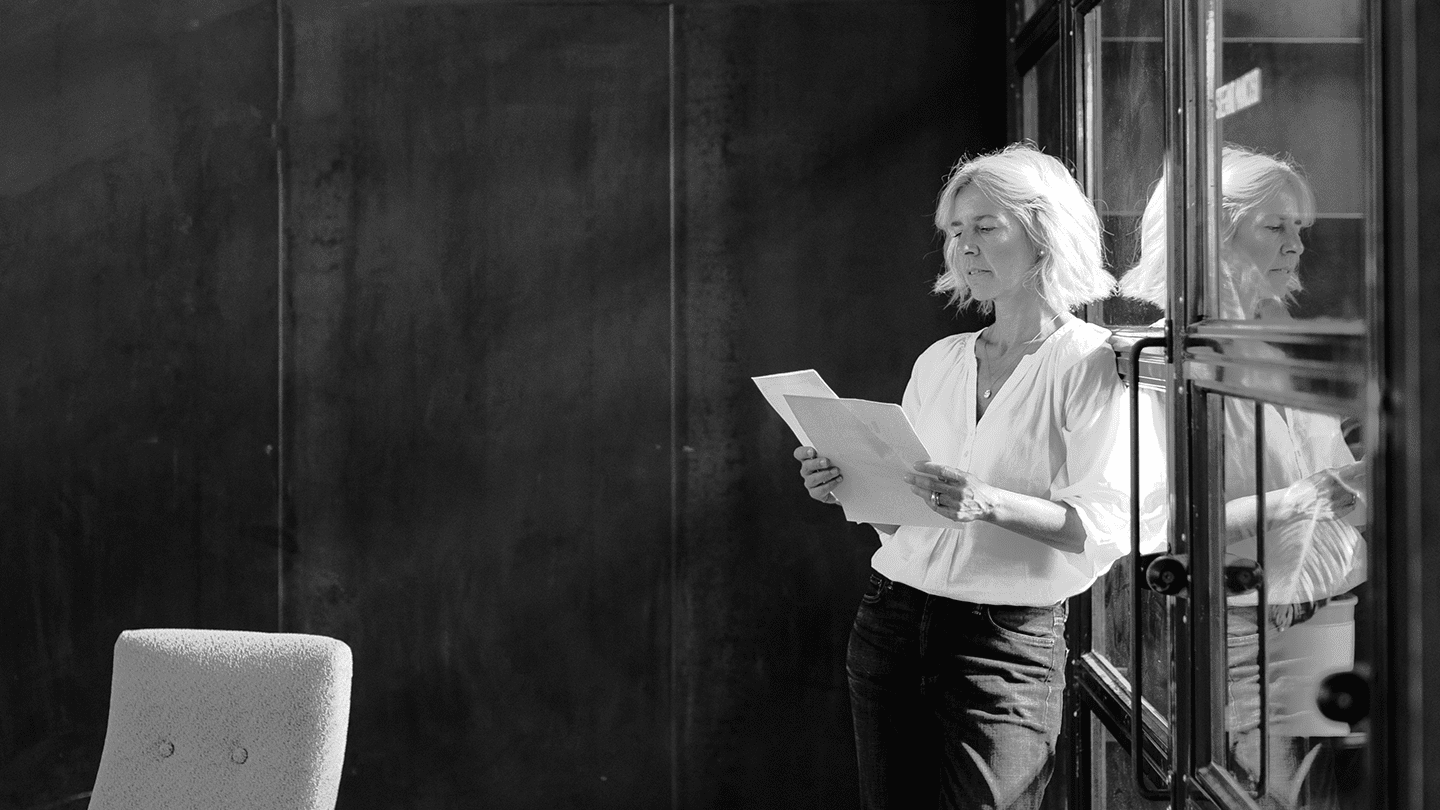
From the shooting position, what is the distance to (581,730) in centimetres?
310

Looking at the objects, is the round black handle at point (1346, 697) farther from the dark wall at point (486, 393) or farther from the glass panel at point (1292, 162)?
the dark wall at point (486, 393)

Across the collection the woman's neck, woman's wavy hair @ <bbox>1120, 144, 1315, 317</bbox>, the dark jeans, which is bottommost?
the dark jeans

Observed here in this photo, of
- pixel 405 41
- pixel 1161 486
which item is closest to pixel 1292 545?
pixel 1161 486

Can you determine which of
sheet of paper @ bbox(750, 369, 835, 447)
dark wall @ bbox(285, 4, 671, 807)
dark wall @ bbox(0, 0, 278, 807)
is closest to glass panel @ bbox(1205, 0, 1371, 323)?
sheet of paper @ bbox(750, 369, 835, 447)

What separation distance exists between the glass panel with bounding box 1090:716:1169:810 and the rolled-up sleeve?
0.49 metres

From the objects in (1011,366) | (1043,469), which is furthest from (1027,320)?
(1043,469)

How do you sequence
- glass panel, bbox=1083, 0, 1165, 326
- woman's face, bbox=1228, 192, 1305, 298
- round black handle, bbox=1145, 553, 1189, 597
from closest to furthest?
woman's face, bbox=1228, 192, 1305, 298 → round black handle, bbox=1145, 553, 1189, 597 → glass panel, bbox=1083, 0, 1165, 326

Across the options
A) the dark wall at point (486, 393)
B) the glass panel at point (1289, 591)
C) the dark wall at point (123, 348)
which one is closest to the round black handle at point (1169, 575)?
the glass panel at point (1289, 591)

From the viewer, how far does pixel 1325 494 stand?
3.92ft

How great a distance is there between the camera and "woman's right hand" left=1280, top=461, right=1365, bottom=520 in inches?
43.9

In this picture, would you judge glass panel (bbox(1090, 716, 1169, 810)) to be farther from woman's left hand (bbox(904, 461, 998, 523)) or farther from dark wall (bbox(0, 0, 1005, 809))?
dark wall (bbox(0, 0, 1005, 809))

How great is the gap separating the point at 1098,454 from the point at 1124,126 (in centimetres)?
64

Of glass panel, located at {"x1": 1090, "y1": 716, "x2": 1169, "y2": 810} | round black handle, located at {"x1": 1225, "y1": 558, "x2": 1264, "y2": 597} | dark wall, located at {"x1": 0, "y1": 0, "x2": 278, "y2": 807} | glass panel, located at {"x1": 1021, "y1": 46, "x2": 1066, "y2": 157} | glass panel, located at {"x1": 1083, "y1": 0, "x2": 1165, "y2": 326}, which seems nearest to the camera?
round black handle, located at {"x1": 1225, "y1": 558, "x2": 1264, "y2": 597}

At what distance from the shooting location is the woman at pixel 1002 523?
71.9 inches
